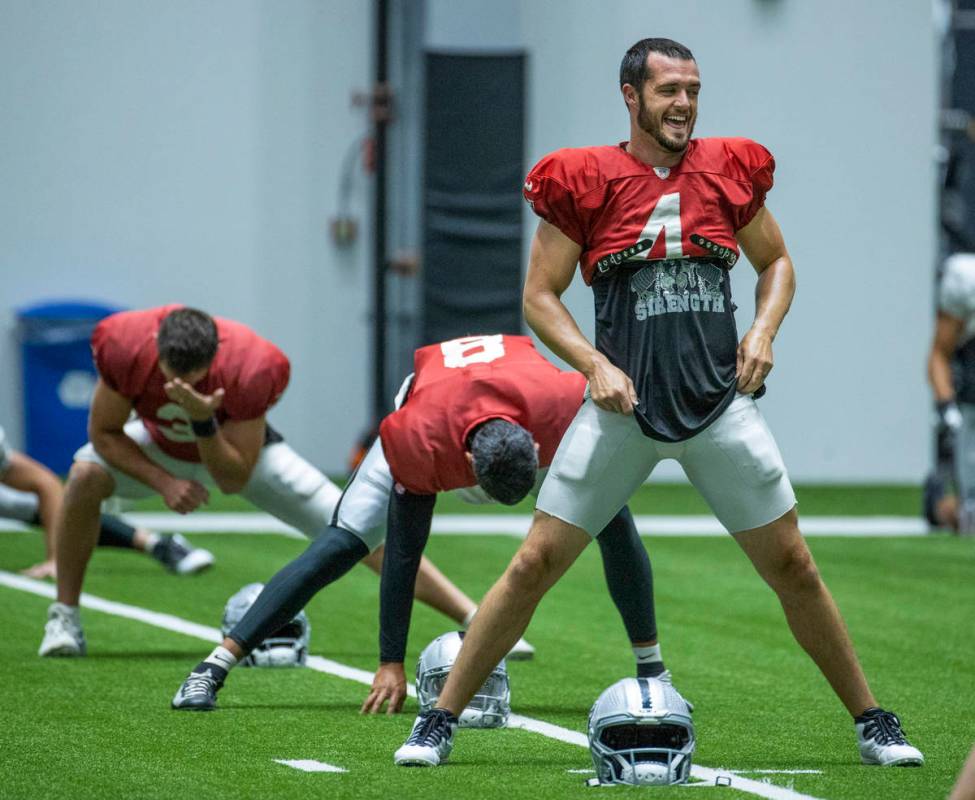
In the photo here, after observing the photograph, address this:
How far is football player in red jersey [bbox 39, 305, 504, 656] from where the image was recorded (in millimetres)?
6965

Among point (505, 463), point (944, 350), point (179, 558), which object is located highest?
point (505, 463)

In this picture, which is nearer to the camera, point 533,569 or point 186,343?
point 533,569

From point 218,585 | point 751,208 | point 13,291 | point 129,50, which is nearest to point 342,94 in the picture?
point 129,50

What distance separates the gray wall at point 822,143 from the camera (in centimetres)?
1672

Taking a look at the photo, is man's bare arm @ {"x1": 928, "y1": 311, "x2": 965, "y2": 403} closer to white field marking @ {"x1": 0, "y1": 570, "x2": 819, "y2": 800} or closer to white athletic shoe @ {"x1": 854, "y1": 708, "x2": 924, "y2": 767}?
white field marking @ {"x1": 0, "y1": 570, "x2": 819, "y2": 800}

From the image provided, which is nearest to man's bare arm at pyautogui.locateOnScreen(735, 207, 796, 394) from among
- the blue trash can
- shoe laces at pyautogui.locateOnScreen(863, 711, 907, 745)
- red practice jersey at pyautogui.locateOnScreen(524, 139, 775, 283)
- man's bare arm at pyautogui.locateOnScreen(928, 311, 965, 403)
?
red practice jersey at pyautogui.locateOnScreen(524, 139, 775, 283)

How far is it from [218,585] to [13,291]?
7.68 meters

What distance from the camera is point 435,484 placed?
5945mm

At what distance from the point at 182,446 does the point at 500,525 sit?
5476mm

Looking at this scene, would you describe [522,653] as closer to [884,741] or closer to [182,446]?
[182,446]

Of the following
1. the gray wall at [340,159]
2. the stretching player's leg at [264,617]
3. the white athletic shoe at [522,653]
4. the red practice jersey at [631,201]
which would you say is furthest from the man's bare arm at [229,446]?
the gray wall at [340,159]

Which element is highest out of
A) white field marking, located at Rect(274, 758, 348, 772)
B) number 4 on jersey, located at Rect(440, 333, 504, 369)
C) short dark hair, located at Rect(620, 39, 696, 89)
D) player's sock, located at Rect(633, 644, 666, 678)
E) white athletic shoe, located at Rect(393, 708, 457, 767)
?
short dark hair, located at Rect(620, 39, 696, 89)

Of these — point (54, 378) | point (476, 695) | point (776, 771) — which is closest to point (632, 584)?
point (476, 695)

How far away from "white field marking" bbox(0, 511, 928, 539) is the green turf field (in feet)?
4.01
